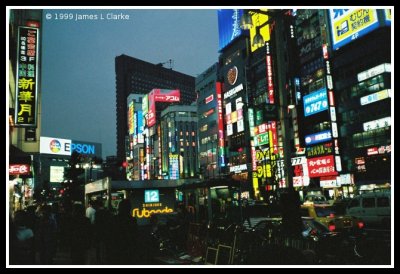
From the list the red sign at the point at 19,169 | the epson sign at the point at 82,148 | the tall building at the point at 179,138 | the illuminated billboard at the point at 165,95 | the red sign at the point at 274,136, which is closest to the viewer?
the red sign at the point at 19,169

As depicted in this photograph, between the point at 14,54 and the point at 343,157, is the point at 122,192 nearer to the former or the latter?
the point at 14,54

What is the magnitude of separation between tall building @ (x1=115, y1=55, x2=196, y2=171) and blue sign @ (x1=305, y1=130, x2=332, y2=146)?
141586mm

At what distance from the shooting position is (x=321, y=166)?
42.9 meters

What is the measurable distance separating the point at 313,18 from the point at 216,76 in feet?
104

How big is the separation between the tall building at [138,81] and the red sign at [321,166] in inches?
5649

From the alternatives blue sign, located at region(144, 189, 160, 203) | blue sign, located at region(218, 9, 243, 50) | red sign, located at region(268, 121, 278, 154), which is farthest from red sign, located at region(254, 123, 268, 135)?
blue sign, located at region(144, 189, 160, 203)

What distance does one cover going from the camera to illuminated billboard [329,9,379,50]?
4009cm

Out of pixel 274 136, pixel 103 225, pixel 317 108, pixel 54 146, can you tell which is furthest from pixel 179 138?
pixel 103 225

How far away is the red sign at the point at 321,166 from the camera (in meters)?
41.5

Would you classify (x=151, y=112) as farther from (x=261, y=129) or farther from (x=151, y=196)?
(x=151, y=196)

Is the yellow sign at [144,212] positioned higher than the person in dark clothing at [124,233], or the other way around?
the person in dark clothing at [124,233]

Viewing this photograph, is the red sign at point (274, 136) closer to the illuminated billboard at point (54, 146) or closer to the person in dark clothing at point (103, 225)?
the illuminated billboard at point (54, 146)

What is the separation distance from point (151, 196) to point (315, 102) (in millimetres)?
28270

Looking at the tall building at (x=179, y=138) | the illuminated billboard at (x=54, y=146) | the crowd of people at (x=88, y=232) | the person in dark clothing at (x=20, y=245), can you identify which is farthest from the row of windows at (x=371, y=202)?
the tall building at (x=179, y=138)
